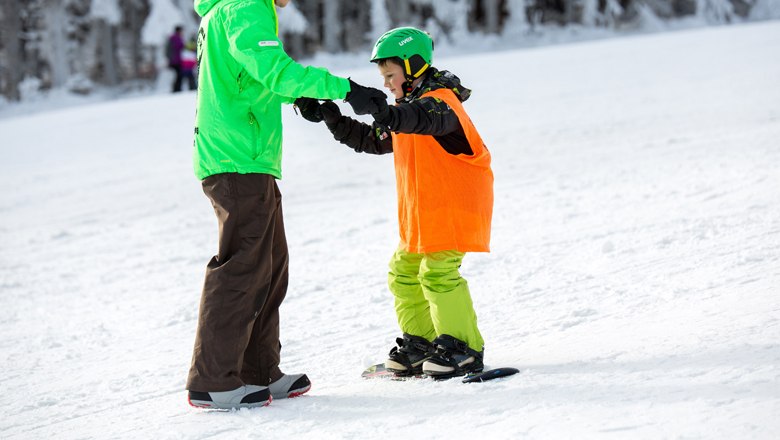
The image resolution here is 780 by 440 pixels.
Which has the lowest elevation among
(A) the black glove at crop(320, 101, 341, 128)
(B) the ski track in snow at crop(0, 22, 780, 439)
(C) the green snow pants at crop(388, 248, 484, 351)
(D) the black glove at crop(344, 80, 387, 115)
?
(B) the ski track in snow at crop(0, 22, 780, 439)

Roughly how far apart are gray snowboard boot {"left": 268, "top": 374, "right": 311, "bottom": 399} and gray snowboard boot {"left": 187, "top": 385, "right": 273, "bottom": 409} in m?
0.13

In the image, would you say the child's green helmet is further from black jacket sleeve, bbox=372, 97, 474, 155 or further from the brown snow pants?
the brown snow pants

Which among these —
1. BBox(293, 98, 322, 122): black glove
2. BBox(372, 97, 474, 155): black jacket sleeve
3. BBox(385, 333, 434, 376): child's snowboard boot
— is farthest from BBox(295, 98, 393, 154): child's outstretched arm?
BBox(385, 333, 434, 376): child's snowboard boot

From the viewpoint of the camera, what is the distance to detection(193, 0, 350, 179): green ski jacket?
335 cm

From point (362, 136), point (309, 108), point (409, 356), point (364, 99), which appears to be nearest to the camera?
point (364, 99)

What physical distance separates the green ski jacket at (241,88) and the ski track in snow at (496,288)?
3.23 feet

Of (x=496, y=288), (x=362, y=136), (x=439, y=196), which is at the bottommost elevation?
(x=496, y=288)

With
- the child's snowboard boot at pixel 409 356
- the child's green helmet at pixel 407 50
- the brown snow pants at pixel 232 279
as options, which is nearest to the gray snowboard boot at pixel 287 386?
the brown snow pants at pixel 232 279

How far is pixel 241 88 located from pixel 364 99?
1.65 ft

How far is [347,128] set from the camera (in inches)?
157

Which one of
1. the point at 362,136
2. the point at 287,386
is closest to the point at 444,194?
the point at 362,136

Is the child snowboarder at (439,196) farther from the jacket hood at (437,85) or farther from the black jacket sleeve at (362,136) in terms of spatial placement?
the black jacket sleeve at (362,136)

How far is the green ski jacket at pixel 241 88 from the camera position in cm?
335

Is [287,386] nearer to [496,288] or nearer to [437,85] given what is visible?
[437,85]
